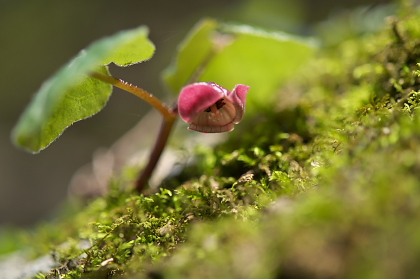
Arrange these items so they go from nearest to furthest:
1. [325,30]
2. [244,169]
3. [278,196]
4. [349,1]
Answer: [278,196] < [244,169] < [325,30] < [349,1]

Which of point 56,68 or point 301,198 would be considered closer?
point 301,198

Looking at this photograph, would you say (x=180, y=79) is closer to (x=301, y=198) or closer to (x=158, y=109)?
(x=158, y=109)

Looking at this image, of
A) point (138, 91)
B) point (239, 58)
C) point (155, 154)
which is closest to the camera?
point (138, 91)

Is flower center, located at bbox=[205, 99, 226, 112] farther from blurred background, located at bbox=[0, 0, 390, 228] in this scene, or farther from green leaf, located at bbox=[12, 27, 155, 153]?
blurred background, located at bbox=[0, 0, 390, 228]

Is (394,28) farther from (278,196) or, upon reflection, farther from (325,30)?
(325,30)

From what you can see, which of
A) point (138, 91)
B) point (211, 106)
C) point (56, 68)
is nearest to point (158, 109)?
point (138, 91)

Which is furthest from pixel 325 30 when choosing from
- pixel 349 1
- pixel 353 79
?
pixel 349 1
